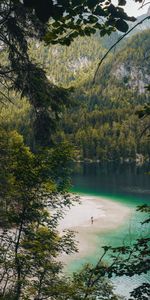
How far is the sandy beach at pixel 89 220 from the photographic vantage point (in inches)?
1738

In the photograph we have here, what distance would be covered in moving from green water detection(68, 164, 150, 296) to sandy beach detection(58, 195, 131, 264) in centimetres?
99

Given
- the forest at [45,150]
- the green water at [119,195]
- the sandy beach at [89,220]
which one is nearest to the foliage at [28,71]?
the forest at [45,150]

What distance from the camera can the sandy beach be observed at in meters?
44.2

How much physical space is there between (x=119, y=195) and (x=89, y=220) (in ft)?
69.6

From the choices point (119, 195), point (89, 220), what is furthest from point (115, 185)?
point (89, 220)

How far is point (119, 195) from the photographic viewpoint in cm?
7825

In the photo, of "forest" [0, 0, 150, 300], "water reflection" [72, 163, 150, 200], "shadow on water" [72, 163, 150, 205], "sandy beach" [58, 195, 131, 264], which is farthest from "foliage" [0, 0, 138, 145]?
"water reflection" [72, 163, 150, 200]

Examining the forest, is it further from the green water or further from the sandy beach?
the sandy beach

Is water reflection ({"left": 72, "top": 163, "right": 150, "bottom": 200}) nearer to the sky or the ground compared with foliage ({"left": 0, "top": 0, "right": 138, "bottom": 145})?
nearer to the ground

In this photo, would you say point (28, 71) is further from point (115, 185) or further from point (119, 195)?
point (115, 185)

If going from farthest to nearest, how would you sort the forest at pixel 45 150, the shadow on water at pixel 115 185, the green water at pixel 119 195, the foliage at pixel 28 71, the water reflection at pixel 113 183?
the water reflection at pixel 113 183
the shadow on water at pixel 115 185
the green water at pixel 119 195
the foliage at pixel 28 71
the forest at pixel 45 150

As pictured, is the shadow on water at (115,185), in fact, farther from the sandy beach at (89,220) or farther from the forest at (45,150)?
the forest at (45,150)

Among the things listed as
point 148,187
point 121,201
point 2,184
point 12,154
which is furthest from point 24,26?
point 148,187

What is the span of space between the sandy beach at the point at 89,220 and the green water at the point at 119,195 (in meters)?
0.99
